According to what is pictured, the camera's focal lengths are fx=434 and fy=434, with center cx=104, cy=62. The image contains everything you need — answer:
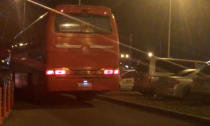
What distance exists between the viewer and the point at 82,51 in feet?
52.7

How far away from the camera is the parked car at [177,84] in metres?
17.7

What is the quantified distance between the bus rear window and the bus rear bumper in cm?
179

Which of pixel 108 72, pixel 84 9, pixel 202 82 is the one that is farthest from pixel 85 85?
pixel 202 82

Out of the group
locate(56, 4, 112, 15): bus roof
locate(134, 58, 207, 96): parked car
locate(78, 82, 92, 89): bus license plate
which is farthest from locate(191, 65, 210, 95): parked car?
locate(56, 4, 112, 15): bus roof

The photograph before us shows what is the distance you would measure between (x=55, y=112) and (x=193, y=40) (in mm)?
37474

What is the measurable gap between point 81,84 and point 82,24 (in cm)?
225

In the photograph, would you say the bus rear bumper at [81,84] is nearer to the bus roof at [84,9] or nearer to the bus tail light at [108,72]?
the bus tail light at [108,72]

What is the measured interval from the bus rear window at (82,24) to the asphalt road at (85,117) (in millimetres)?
2914

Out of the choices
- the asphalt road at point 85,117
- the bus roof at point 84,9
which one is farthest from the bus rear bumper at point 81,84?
the bus roof at point 84,9

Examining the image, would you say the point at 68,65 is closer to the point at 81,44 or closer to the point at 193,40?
the point at 81,44

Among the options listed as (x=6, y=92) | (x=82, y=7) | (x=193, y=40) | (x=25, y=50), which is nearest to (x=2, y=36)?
(x=193, y=40)

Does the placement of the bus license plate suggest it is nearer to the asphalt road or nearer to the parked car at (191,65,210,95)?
the asphalt road

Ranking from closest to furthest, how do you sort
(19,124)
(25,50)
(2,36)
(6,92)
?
(19,124)
(6,92)
(25,50)
(2,36)

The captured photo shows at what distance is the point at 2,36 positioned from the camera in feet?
145
